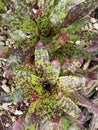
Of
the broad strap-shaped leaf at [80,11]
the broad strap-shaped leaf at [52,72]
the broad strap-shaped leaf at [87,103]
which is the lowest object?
the broad strap-shaped leaf at [87,103]

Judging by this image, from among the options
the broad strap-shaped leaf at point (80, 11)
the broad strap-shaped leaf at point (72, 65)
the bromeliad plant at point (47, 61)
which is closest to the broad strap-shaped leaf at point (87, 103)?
the bromeliad plant at point (47, 61)

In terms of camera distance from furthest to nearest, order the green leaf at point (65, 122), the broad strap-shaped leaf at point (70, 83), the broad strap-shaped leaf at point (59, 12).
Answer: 1. the green leaf at point (65, 122)
2. the broad strap-shaped leaf at point (59, 12)
3. the broad strap-shaped leaf at point (70, 83)

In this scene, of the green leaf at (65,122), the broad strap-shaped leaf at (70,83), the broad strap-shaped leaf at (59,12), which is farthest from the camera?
the green leaf at (65,122)

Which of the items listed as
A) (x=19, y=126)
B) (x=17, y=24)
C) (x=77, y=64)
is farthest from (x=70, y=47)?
(x=19, y=126)

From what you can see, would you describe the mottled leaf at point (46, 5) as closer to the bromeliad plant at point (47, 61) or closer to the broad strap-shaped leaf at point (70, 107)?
the bromeliad plant at point (47, 61)

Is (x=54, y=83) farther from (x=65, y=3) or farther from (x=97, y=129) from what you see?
(x=97, y=129)

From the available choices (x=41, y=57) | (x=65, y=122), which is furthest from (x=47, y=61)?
(x=65, y=122)

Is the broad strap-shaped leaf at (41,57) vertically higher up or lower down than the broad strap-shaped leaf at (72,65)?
higher up
